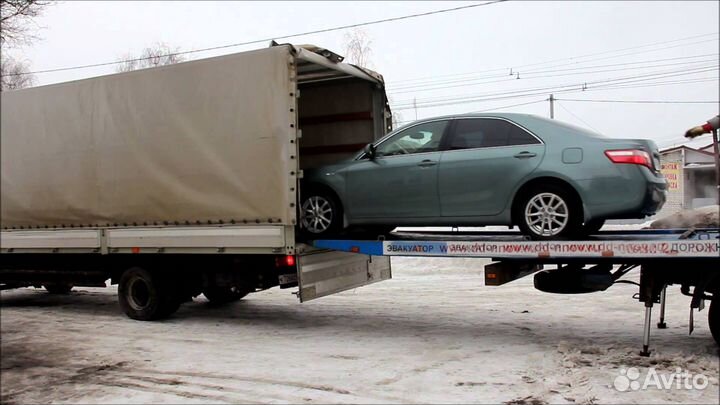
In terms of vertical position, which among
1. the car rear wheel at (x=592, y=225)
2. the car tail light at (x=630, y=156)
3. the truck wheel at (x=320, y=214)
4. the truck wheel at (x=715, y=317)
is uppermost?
the car tail light at (x=630, y=156)

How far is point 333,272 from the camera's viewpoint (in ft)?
26.9

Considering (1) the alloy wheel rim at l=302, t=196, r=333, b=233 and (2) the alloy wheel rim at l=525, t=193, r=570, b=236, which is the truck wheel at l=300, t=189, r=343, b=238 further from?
(2) the alloy wheel rim at l=525, t=193, r=570, b=236

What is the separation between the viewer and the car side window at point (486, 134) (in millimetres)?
6680

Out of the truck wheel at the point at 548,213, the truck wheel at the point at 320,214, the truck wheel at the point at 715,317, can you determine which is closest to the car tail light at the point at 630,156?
the truck wheel at the point at 548,213

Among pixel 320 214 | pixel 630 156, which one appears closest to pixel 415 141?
pixel 320 214

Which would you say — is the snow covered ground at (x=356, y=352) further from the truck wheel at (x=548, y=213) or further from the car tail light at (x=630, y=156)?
the car tail light at (x=630, y=156)

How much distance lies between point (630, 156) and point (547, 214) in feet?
3.17

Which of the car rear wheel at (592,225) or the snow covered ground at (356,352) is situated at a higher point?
the car rear wheel at (592,225)

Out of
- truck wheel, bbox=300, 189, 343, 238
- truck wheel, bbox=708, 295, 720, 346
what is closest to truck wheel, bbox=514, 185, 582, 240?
truck wheel, bbox=708, 295, 720, 346

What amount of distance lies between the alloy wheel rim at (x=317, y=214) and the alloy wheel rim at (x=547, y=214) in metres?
2.48

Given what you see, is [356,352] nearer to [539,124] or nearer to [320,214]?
[320,214]

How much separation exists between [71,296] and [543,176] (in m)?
9.62

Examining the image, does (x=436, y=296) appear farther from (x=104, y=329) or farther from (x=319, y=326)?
(x=104, y=329)

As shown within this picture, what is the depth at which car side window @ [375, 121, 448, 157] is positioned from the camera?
7164 millimetres
